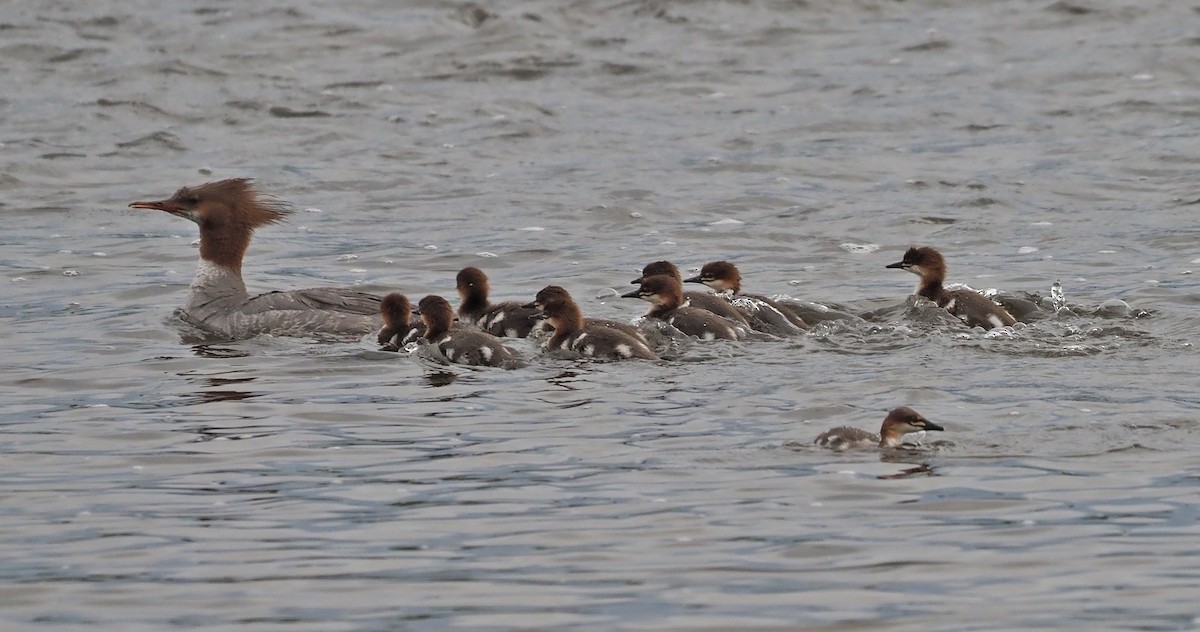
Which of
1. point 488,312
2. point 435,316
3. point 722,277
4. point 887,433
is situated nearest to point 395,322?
point 435,316

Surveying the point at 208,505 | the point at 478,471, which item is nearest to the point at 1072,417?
the point at 478,471

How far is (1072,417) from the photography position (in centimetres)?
727

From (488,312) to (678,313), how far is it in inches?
46.7

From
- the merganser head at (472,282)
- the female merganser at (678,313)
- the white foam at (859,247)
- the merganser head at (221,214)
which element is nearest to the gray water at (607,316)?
the white foam at (859,247)

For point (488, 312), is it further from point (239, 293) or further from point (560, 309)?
point (239, 293)

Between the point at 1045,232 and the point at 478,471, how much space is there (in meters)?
7.32

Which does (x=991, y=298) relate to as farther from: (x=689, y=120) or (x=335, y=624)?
(x=689, y=120)

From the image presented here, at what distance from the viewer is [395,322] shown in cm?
947

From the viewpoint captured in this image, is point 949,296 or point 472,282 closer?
point 949,296

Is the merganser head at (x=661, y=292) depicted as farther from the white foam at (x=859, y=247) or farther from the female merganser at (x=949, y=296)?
the white foam at (x=859, y=247)

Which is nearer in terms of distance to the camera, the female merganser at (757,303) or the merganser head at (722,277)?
the female merganser at (757,303)

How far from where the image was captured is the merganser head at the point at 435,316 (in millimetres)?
9172

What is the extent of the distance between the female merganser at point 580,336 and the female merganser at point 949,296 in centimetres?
177

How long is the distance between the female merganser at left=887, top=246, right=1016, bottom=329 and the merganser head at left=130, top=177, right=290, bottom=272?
3.97 meters
